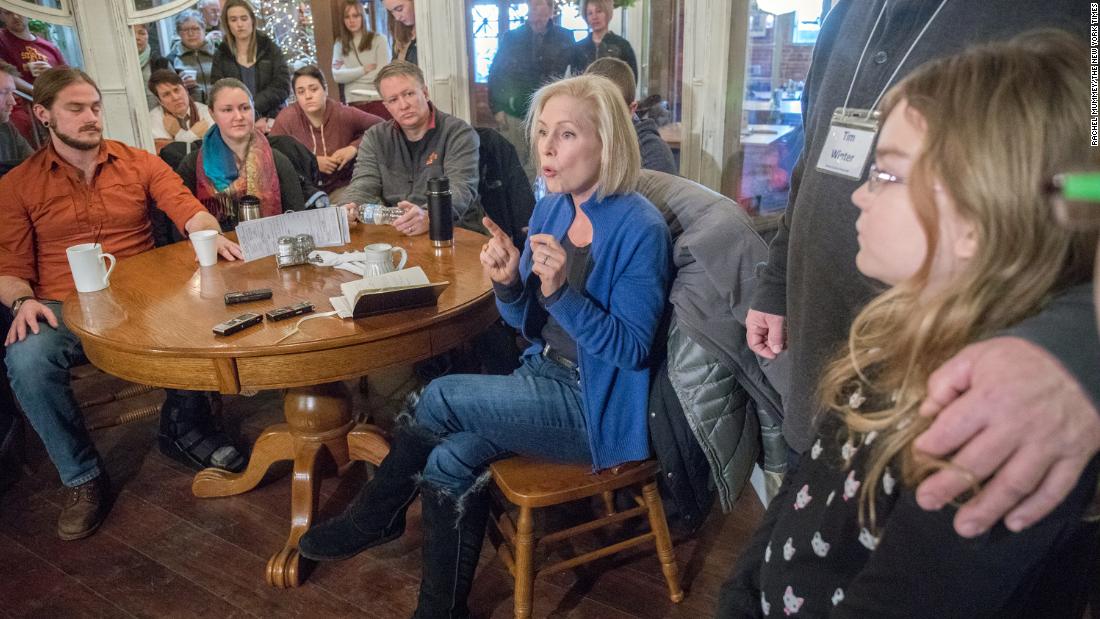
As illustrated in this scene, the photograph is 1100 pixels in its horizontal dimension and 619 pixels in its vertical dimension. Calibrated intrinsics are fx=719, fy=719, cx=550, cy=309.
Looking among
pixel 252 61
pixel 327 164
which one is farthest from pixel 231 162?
pixel 252 61

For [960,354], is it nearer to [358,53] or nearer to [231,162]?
[231,162]

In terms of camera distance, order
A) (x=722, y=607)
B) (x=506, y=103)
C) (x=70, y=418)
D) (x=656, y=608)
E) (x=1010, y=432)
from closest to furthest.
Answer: (x=1010, y=432) → (x=722, y=607) → (x=656, y=608) → (x=70, y=418) → (x=506, y=103)

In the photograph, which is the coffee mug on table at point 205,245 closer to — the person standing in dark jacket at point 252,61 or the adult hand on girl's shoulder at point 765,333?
the adult hand on girl's shoulder at point 765,333

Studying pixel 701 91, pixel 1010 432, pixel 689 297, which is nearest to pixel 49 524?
pixel 689 297

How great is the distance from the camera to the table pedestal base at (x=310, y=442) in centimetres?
198

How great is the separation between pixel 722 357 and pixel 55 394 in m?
1.88

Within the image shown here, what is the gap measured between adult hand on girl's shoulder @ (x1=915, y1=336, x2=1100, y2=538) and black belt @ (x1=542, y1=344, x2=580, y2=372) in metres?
1.08

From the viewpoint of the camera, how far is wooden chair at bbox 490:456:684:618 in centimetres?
149

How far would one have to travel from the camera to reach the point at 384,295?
1632 mm

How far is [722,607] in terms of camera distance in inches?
41.0

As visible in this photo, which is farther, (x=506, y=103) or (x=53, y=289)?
(x=506, y=103)

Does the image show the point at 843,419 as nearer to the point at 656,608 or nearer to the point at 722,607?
the point at 722,607

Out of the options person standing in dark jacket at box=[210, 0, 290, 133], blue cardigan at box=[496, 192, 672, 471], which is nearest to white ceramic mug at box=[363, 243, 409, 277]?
blue cardigan at box=[496, 192, 672, 471]

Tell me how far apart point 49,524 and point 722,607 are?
6.71ft
